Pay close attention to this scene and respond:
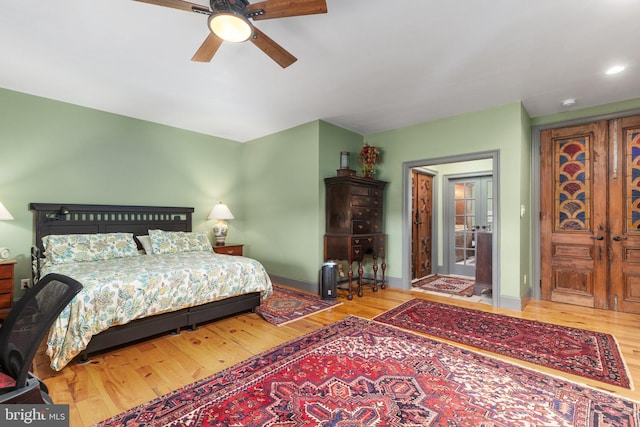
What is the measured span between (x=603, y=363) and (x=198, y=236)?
4.75m

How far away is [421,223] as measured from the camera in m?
5.85

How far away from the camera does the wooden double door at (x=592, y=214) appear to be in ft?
12.1

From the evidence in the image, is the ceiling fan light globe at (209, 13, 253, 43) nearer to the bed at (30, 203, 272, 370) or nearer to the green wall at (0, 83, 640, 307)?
the bed at (30, 203, 272, 370)

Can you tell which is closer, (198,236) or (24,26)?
(24,26)

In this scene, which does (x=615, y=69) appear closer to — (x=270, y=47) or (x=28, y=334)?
(x=270, y=47)

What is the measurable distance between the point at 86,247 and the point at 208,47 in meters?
2.83

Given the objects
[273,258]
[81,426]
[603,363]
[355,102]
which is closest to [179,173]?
[273,258]

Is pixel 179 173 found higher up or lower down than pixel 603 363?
higher up

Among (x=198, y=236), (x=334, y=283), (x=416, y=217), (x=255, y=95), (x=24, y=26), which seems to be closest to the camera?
(x=24, y=26)

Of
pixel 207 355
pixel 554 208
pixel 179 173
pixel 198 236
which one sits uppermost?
pixel 179 173

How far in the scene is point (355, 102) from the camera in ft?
12.7

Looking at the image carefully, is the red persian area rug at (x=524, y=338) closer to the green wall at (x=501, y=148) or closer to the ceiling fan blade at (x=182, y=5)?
the green wall at (x=501, y=148)

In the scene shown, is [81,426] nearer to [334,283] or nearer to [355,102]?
[334,283]

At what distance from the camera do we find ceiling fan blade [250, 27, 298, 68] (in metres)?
2.12
